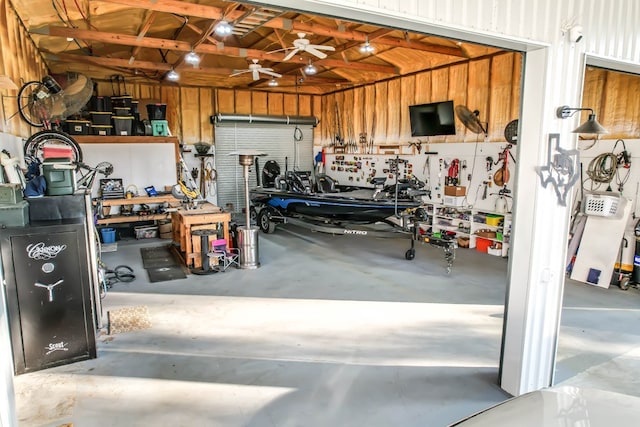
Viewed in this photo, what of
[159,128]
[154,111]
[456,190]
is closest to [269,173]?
[159,128]

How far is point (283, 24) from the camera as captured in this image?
19.2ft

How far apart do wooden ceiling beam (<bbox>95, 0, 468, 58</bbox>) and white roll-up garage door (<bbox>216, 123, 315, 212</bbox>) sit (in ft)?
17.1

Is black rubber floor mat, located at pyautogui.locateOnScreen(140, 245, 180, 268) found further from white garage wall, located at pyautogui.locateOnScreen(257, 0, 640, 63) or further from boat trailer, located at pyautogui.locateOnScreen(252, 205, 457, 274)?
white garage wall, located at pyautogui.locateOnScreen(257, 0, 640, 63)

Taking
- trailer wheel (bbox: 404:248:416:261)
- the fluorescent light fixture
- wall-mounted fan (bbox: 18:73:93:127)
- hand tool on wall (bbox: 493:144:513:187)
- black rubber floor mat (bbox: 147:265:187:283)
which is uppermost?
wall-mounted fan (bbox: 18:73:93:127)

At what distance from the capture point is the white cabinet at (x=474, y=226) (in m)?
6.90

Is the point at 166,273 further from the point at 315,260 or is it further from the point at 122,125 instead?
the point at 122,125

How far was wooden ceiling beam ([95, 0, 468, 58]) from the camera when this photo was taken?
5.04 meters

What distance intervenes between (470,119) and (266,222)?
4.57 m

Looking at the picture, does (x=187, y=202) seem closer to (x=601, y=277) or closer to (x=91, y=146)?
(x=91, y=146)

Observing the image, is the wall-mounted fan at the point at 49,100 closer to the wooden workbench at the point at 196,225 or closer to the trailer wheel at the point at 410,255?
the wooden workbench at the point at 196,225

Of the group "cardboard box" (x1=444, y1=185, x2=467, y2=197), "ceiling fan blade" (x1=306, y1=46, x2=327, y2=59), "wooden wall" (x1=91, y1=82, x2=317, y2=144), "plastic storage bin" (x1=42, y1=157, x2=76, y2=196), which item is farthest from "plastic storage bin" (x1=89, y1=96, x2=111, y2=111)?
"cardboard box" (x1=444, y1=185, x2=467, y2=197)

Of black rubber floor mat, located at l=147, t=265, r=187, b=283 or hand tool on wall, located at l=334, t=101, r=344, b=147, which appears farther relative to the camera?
hand tool on wall, located at l=334, t=101, r=344, b=147

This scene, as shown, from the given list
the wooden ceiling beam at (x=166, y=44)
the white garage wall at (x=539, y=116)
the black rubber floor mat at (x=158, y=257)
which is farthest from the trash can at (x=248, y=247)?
the white garage wall at (x=539, y=116)

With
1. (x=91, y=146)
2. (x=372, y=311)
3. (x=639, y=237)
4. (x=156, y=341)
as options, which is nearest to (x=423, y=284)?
(x=372, y=311)
